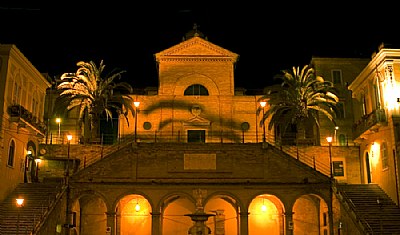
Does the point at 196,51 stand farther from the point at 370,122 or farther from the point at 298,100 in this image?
the point at 370,122

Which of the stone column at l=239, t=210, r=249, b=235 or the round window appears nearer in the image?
the stone column at l=239, t=210, r=249, b=235

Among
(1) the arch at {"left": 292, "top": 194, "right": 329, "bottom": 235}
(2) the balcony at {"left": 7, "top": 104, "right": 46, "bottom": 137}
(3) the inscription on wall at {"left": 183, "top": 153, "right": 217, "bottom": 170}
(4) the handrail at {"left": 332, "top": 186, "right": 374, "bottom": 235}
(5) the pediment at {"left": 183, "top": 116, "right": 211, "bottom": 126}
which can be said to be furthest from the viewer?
(5) the pediment at {"left": 183, "top": 116, "right": 211, "bottom": 126}

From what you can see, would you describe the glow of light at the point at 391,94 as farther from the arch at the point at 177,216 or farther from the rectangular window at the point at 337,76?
the arch at the point at 177,216

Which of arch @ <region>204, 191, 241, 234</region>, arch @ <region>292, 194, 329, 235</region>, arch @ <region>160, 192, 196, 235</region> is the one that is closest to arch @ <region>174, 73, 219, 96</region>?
arch @ <region>204, 191, 241, 234</region>

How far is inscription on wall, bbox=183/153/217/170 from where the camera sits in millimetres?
35188

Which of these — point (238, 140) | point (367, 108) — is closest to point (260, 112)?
point (238, 140)

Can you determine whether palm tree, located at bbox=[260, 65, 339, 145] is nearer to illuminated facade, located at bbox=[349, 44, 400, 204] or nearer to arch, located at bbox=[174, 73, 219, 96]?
illuminated facade, located at bbox=[349, 44, 400, 204]

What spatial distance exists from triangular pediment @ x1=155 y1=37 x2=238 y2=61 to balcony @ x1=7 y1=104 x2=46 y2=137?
13211 mm

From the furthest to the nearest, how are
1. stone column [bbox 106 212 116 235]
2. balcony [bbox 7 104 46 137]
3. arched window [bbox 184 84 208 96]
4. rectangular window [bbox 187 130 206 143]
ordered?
arched window [bbox 184 84 208 96] < rectangular window [bbox 187 130 206 143] < stone column [bbox 106 212 116 235] < balcony [bbox 7 104 46 137]

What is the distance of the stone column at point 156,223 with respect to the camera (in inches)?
1308

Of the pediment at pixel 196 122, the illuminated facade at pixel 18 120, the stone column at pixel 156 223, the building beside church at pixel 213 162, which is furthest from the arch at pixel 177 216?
the illuminated facade at pixel 18 120

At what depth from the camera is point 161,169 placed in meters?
34.9

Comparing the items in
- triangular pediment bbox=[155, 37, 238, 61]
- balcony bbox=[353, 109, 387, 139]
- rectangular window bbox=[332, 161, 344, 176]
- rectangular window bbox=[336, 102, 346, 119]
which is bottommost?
rectangular window bbox=[332, 161, 344, 176]

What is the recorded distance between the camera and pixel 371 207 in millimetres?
31484
